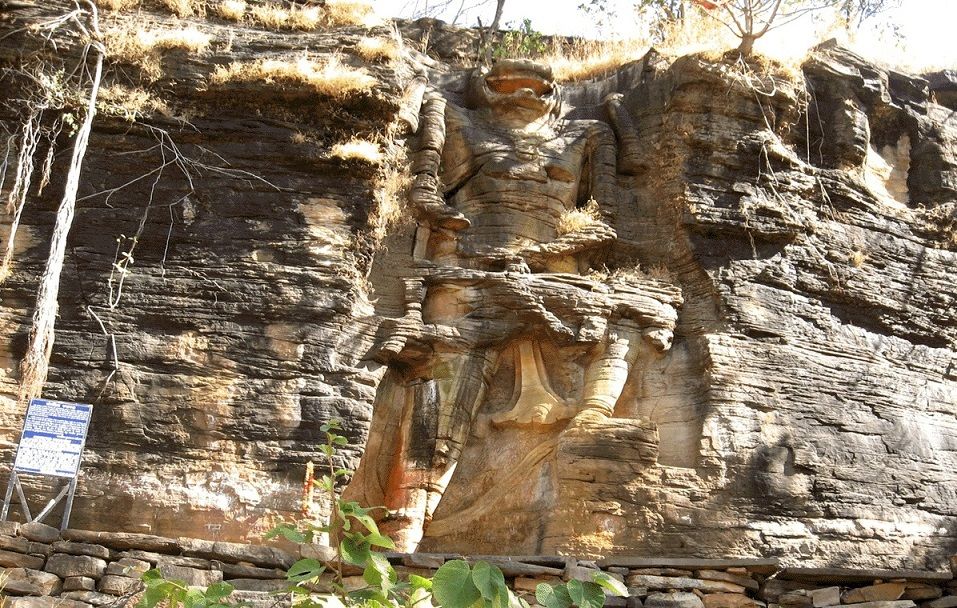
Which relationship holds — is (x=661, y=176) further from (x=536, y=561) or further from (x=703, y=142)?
(x=536, y=561)

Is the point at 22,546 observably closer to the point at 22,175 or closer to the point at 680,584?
the point at 22,175

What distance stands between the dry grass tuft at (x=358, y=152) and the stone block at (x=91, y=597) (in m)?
4.56

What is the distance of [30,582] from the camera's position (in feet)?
21.8

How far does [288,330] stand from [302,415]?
763 millimetres

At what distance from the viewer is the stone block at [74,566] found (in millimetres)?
6781

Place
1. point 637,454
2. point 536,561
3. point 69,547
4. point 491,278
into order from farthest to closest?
1. point 491,278
2. point 637,454
3. point 536,561
4. point 69,547

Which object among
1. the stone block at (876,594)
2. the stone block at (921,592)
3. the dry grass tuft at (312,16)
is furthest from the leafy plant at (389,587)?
the dry grass tuft at (312,16)

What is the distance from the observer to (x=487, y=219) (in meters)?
10.8

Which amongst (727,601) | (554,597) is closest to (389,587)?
(554,597)

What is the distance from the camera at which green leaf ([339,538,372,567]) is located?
440 centimetres

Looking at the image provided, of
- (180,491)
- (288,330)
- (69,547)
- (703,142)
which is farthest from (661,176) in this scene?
(69,547)

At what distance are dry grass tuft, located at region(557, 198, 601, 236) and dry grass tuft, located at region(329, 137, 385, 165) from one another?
78.3 inches

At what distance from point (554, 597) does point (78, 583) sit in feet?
12.2

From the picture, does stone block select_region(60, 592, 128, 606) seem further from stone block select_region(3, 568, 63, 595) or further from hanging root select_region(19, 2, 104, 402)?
hanging root select_region(19, 2, 104, 402)
